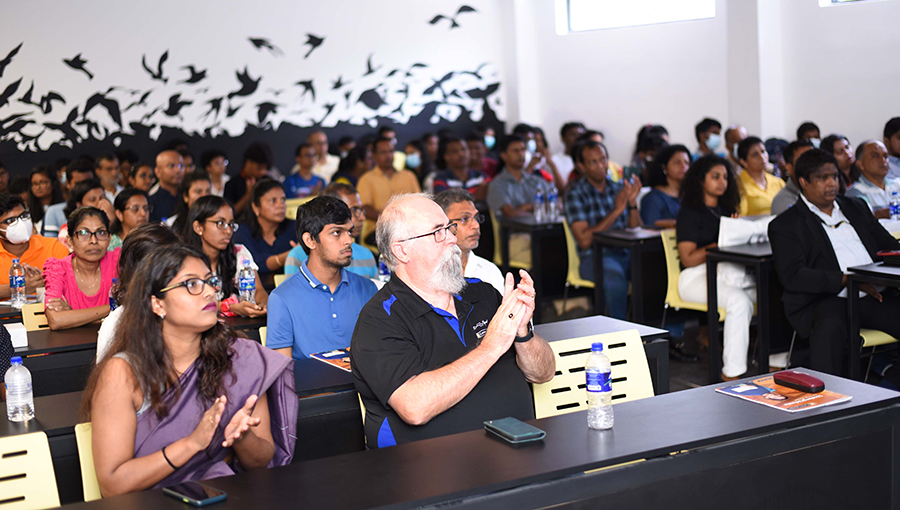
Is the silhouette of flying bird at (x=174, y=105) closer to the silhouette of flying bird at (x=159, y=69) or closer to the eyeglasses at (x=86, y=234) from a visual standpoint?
the silhouette of flying bird at (x=159, y=69)

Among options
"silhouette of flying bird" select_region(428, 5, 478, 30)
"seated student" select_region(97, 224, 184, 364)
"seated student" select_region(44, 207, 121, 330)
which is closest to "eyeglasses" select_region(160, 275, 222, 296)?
"seated student" select_region(97, 224, 184, 364)

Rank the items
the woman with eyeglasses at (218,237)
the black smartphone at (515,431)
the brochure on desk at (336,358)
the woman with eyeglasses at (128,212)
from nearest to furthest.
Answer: the black smartphone at (515,431), the brochure on desk at (336,358), the woman with eyeglasses at (218,237), the woman with eyeglasses at (128,212)

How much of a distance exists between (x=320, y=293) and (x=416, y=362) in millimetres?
1024

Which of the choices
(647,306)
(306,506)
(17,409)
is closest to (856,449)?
(306,506)

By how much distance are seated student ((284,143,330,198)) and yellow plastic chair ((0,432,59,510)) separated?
248 inches

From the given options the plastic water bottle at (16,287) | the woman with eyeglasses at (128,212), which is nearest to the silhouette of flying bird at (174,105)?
the woman with eyeglasses at (128,212)

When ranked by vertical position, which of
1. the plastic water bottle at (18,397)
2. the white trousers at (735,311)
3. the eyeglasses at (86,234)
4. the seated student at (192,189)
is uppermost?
the seated student at (192,189)

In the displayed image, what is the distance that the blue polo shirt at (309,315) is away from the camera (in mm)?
2982

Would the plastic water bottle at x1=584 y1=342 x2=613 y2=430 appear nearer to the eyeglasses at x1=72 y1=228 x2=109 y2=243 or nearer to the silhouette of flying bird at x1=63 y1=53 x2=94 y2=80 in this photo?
the eyeglasses at x1=72 y1=228 x2=109 y2=243

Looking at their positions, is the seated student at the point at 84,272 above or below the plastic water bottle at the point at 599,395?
above

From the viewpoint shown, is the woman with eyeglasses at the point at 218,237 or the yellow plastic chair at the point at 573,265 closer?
the woman with eyeglasses at the point at 218,237

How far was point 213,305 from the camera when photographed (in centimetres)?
205

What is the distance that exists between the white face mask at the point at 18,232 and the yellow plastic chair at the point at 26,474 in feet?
9.31

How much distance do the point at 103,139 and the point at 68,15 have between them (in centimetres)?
124
